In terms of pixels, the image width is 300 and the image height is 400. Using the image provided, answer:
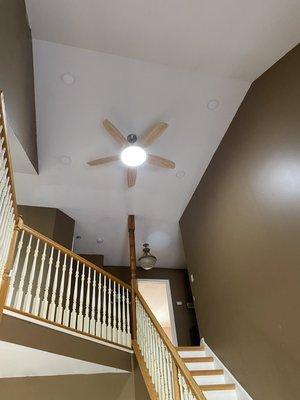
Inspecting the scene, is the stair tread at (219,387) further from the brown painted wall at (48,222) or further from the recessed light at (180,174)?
the brown painted wall at (48,222)

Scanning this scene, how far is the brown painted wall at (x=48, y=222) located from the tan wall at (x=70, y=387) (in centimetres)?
243

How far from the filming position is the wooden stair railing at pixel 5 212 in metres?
2.27

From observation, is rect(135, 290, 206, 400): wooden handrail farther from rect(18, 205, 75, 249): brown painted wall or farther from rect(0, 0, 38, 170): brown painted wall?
rect(0, 0, 38, 170): brown painted wall

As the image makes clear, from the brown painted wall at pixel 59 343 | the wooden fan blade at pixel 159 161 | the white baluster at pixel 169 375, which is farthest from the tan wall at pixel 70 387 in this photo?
the wooden fan blade at pixel 159 161

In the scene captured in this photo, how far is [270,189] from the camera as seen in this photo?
10.8 ft

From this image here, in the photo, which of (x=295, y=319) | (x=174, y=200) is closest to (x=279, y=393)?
(x=295, y=319)

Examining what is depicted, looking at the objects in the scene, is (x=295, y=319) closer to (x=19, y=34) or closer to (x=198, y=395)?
(x=198, y=395)

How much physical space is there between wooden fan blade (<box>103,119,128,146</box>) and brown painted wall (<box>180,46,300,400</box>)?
168 centimetres

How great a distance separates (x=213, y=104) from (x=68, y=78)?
2.17 m

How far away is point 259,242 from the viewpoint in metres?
3.42

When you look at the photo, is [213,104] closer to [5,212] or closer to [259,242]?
[259,242]

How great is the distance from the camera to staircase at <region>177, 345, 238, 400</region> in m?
3.55

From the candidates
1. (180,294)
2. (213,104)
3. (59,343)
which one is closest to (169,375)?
(59,343)

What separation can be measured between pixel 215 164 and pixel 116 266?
4350mm
